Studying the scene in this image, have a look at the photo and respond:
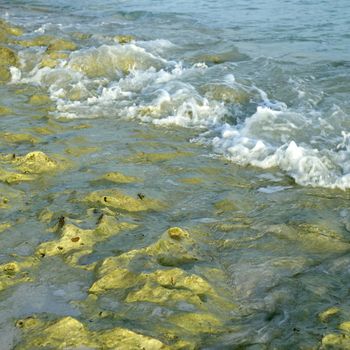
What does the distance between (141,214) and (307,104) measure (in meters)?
4.08

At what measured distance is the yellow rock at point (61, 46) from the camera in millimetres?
10445

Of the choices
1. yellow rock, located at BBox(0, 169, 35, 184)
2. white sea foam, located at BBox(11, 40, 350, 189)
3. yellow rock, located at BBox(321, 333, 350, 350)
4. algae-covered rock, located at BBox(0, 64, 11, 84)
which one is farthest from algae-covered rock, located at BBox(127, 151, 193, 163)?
algae-covered rock, located at BBox(0, 64, 11, 84)

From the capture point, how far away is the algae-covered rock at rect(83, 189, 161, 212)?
13.7ft

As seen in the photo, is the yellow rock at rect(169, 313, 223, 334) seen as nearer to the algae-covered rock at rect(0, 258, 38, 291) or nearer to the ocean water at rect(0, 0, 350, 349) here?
the ocean water at rect(0, 0, 350, 349)

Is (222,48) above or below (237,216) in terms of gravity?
above

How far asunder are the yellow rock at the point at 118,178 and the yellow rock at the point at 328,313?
2.43m

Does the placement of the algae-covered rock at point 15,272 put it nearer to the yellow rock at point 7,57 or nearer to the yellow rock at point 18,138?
the yellow rock at point 18,138

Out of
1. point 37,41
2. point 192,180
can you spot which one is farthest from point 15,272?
point 37,41

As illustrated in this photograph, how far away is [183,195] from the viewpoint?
4504 millimetres

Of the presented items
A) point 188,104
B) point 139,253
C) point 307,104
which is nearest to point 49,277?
point 139,253

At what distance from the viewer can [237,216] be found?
4.12 m

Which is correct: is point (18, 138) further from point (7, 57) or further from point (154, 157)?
point (7, 57)

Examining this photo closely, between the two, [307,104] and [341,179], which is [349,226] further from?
[307,104]

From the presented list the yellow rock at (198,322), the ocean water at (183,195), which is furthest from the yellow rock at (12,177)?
the yellow rock at (198,322)
